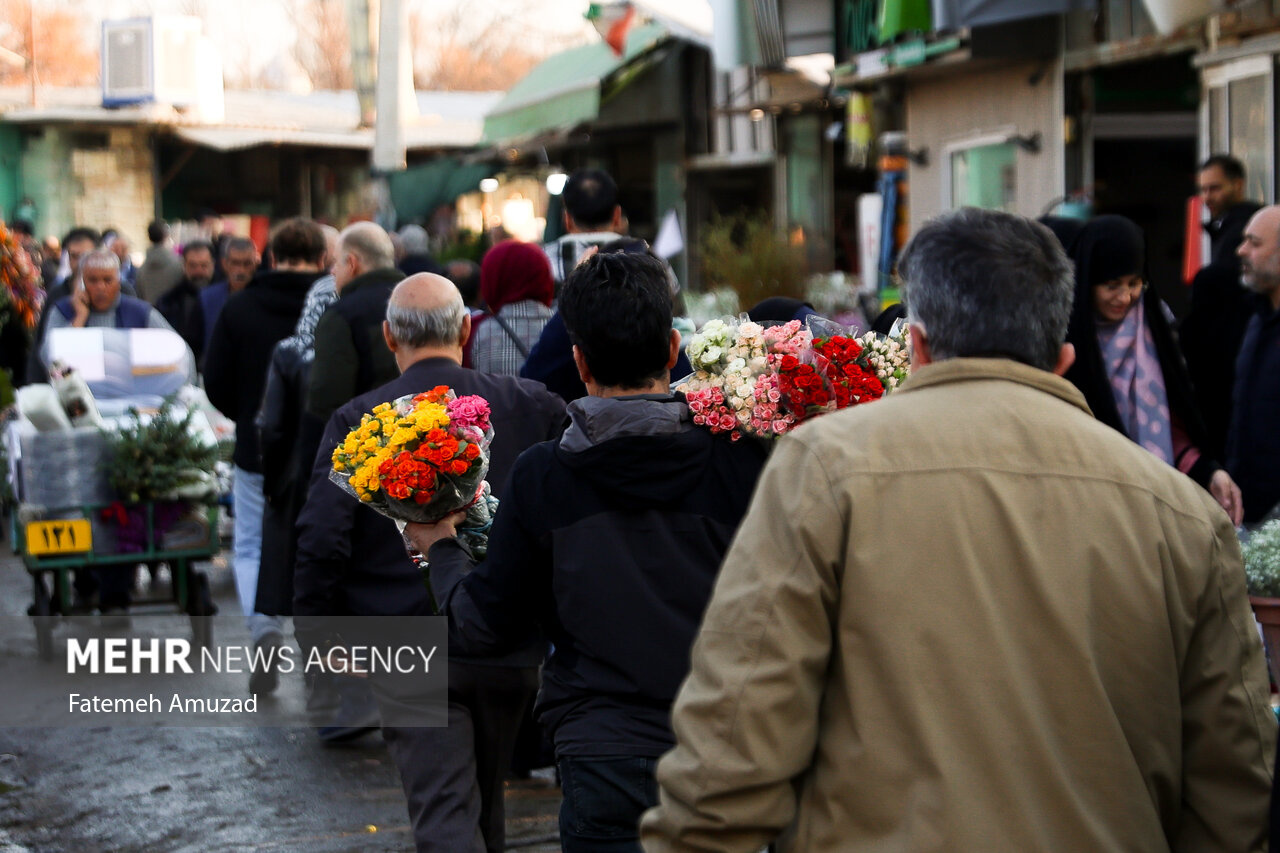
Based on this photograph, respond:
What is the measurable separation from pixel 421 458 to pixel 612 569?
0.60m

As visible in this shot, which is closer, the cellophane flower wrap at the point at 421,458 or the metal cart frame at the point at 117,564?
the cellophane flower wrap at the point at 421,458

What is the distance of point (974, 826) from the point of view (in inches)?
83.2

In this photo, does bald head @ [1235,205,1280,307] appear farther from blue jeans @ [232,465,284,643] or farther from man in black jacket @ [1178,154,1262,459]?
blue jeans @ [232,465,284,643]

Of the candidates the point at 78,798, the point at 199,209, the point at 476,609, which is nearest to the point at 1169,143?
the point at 78,798

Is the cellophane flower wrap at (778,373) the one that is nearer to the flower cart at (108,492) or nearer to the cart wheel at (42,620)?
the flower cart at (108,492)

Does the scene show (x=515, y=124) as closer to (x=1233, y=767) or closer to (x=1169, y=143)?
(x=1169, y=143)

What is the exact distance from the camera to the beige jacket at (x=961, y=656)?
7.04 feet

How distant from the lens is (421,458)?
3602mm

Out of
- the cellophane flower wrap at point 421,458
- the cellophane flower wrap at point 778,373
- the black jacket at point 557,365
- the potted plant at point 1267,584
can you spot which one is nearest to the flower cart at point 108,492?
the black jacket at point 557,365

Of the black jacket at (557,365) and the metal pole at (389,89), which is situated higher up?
the metal pole at (389,89)

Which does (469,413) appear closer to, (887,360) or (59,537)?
(887,360)

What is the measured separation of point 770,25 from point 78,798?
1182 cm

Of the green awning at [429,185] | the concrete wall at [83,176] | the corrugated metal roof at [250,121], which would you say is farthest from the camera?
the concrete wall at [83,176]

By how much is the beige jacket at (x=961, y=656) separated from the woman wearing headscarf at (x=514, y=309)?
4.18 meters
